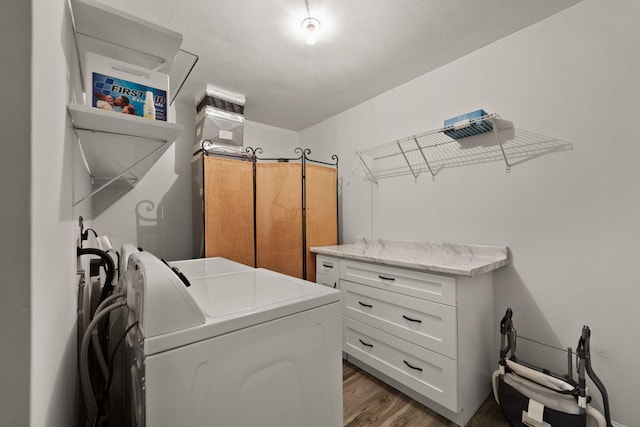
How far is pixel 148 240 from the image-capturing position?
263 centimetres

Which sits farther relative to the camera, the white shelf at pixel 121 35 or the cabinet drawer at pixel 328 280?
the cabinet drawer at pixel 328 280

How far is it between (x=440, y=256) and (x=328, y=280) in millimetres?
1007

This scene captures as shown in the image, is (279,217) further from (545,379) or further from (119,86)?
(545,379)

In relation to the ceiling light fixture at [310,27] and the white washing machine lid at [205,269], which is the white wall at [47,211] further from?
the ceiling light fixture at [310,27]

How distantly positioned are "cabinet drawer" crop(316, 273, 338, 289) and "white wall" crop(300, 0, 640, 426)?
940mm

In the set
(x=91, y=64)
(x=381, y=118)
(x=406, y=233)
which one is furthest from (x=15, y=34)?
(x=381, y=118)

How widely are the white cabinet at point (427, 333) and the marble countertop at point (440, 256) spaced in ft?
0.22

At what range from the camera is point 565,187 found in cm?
167

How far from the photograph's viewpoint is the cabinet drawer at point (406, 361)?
62.9 inches

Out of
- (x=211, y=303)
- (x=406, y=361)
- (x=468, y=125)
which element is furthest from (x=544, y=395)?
(x=211, y=303)

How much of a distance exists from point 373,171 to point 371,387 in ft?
6.49

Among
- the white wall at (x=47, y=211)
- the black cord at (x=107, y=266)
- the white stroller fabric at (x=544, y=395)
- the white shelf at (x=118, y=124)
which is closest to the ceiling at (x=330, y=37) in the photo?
the white shelf at (x=118, y=124)

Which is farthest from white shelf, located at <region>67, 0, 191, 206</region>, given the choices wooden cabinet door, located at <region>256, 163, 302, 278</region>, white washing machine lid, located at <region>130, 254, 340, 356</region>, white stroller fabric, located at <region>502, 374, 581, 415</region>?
white stroller fabric, located at <region>502, 374, 581, 415</region>

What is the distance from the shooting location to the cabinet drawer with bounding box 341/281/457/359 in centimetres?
160
